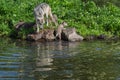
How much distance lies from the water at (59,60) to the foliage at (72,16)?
2.58 meters

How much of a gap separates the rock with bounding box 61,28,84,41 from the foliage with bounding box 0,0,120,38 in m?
0.73

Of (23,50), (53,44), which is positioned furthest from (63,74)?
(53,44)

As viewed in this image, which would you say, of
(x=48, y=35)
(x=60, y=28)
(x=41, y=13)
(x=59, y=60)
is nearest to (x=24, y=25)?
(x=41, y=13)

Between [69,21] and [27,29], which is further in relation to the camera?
[69,21]

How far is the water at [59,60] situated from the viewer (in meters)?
11.6

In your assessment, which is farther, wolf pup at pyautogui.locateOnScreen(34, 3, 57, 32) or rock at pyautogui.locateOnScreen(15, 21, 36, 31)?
rock at pyautogui.locateOnScreen(15, 21, 36, 31)

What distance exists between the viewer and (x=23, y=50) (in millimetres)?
16281

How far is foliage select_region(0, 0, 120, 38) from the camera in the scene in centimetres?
2175

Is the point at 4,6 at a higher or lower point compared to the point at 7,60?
higher

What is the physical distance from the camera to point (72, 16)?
23.6 metres

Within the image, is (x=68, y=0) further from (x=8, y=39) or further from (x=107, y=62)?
(x=107, y=62)

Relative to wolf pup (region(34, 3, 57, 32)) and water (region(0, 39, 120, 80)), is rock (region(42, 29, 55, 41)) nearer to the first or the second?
wolf pup (region(34, 3, 57, 32))

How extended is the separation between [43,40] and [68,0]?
8.05 meters

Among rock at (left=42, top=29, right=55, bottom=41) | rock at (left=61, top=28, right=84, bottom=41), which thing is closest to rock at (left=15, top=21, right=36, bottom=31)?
rock at (left=42, top=29, right=55, bottom=41)
